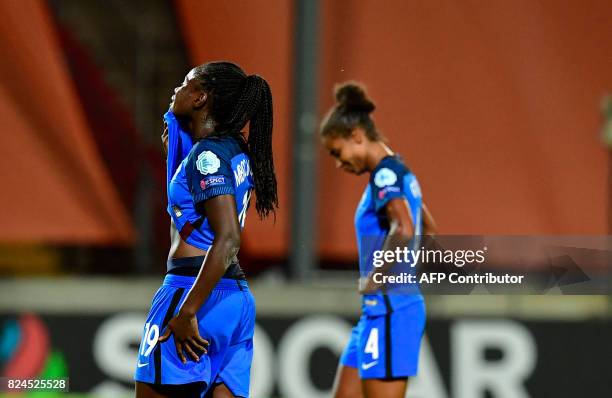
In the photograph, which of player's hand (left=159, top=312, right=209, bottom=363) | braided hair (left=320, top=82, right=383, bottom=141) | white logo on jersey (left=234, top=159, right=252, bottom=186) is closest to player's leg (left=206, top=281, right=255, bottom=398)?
player's hand (left=159, top=312, right=209, bottom=363)

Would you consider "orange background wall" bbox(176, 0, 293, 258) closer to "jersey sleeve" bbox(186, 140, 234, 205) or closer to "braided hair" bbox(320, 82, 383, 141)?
"braided hair" bbox(320, 82, 383, 141)

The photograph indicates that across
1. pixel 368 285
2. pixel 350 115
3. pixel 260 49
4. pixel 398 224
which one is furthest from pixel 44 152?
pixel 398 224

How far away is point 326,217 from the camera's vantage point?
20.4 ft

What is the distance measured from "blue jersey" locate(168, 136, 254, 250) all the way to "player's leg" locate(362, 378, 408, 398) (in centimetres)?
164

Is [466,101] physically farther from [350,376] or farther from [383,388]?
[383,388]

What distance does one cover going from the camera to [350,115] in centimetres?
495

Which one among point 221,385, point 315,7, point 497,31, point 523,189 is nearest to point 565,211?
point 523,189

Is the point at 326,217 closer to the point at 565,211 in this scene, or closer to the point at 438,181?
the point at 438,181

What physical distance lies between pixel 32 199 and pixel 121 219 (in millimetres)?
549

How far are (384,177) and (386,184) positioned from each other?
4 cm

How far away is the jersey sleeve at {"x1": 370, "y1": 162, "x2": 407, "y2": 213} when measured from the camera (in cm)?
466

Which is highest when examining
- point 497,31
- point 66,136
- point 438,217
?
point 497,31

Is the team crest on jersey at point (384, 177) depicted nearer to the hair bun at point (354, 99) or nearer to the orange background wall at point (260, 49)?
the hair bun at point (354, 99)

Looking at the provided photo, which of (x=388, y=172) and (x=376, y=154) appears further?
(x=376, y=154)
